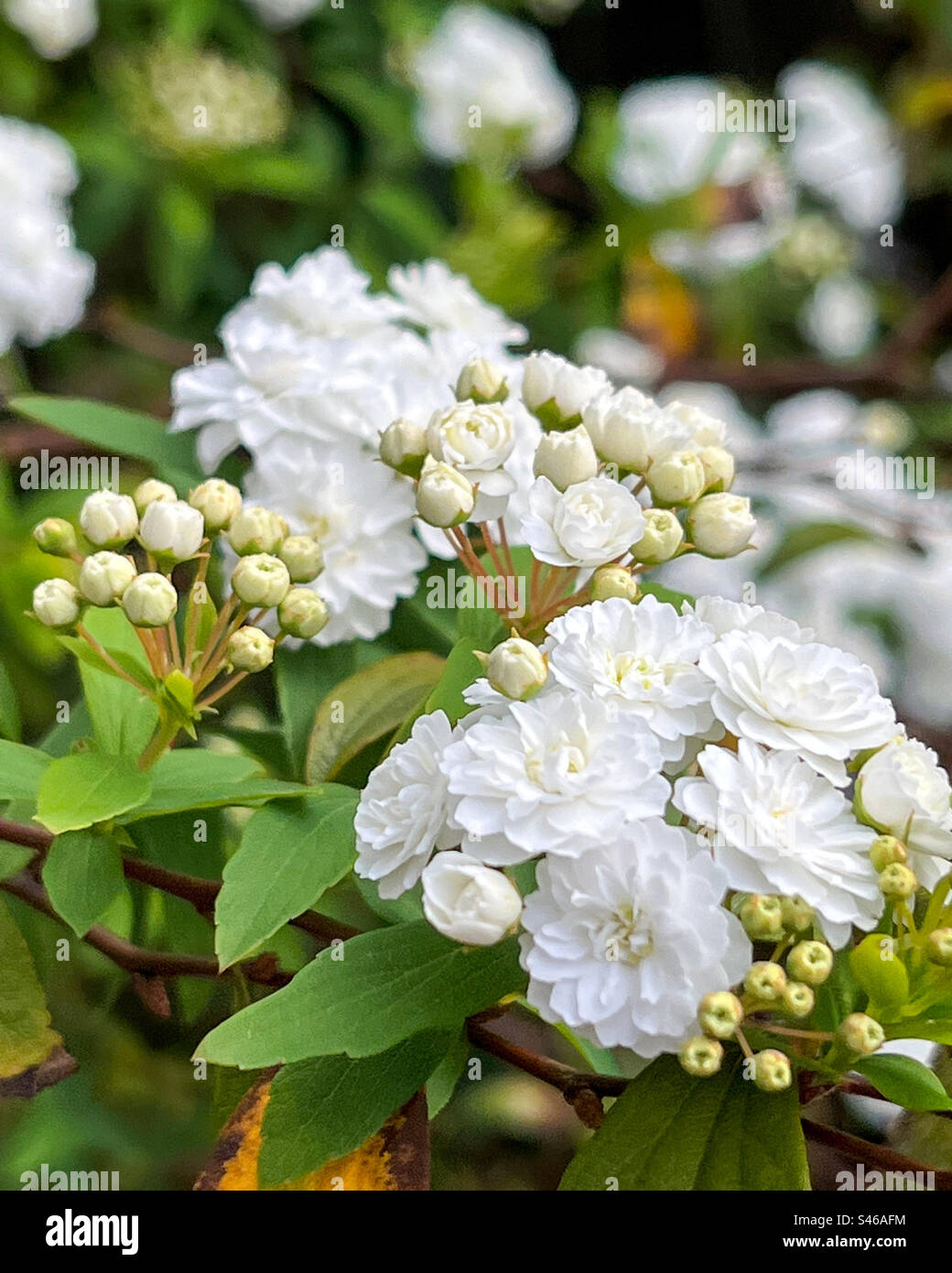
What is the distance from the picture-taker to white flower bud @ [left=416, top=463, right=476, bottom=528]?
2.18 feet

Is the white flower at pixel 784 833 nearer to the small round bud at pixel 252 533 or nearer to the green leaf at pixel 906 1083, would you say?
the green leaf at pixel 906 1083

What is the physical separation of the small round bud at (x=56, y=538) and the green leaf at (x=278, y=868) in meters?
0.21

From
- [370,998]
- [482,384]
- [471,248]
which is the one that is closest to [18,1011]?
[370,998]

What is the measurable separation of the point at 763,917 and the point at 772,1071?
0.21 ft

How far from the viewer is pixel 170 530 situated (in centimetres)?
67

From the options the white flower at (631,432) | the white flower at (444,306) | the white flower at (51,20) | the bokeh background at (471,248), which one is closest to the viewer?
the white flower at (631,432)

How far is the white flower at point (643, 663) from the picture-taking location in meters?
0.56

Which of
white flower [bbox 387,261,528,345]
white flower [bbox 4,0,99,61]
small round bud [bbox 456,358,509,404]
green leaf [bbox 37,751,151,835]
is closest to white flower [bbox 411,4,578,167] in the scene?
white flower [bbox 4,0,99,61]

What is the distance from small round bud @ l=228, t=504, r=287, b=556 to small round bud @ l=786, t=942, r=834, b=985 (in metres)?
Result: 0.37

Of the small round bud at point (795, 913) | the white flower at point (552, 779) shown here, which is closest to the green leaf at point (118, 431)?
the white flower at point (552, 779)

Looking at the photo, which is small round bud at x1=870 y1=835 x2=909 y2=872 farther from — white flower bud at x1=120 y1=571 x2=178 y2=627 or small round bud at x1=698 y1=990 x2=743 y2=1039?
white flower bud at x1=120 y1=571 x2=178 y2=627

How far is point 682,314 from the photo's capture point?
8.41ft

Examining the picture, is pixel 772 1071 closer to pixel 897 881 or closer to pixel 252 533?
pixel 897 881
